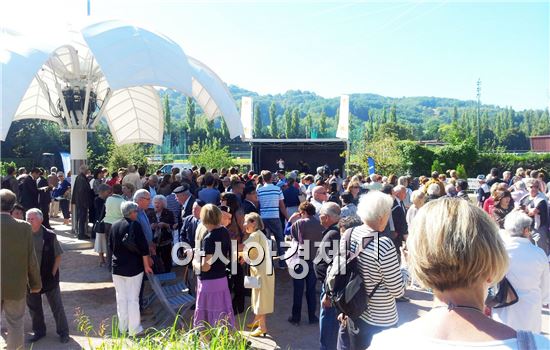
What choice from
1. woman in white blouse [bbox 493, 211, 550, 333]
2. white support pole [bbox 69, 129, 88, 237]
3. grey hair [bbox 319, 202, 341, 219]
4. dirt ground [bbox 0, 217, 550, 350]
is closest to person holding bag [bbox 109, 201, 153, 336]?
dirt ground [bbox 0, 217, 550, 350]

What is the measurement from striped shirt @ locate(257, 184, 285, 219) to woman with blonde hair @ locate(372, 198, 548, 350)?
24.3 feet

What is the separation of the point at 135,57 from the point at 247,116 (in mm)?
16493

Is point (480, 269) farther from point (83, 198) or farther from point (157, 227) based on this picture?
point (83, 198)

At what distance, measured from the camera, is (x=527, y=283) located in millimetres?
3980

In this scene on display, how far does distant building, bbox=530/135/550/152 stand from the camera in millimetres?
61806

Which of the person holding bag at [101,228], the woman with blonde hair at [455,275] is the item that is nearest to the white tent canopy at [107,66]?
the person holding bag at [101,228]

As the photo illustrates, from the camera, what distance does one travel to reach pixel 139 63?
36.2 feet

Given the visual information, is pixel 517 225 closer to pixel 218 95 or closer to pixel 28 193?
pixel 28 193

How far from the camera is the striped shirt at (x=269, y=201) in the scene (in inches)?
351

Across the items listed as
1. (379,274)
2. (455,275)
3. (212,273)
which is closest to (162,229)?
(212,273)

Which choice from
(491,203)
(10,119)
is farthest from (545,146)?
(10,119)

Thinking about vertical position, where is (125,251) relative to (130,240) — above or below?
below

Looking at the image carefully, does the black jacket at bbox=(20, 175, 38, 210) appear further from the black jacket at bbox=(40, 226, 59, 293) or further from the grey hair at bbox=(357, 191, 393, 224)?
the grey hair at bbox=(357, 191, 393, 224)

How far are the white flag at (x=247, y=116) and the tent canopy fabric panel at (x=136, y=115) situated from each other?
6100 millimetres
